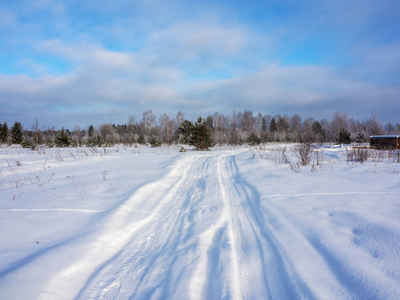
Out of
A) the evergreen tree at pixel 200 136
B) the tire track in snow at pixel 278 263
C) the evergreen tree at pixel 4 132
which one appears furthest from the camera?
the evergreen tree at pixel 4 132

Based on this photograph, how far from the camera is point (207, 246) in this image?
278cm

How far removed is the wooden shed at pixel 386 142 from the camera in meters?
22.7

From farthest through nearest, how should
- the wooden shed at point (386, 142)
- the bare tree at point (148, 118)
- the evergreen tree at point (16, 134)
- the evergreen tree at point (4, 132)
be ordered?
the bare tree at point (148, 118), the evergreen tree at point (16, 134), the evergreen tree at point (4, 132), the wooden shed at point (386, 142)

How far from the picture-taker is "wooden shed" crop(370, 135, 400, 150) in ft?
74.3

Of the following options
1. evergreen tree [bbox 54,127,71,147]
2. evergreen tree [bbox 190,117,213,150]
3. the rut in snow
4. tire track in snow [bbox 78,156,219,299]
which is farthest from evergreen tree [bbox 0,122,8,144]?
tire track in snow [bbox 78,156,219,299]

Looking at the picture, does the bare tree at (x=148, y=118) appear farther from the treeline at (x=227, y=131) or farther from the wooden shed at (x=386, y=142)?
the wooden shed at (x=386, y=142)

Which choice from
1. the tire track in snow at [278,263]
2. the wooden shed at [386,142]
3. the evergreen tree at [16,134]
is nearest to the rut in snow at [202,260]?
the tire track in snow at [278,263]

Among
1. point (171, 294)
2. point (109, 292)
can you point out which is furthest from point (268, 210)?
point (109, 292)

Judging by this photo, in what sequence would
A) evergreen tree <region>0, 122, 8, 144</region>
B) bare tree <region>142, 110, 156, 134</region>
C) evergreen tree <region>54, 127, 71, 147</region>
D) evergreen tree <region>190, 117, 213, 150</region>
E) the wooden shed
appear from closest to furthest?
the wooden shed < evergreen tree <region>190, 117, 213, 150</region> < evergreen tree <region>54, 127, 71, 147</region> < evergreen tree <region>0, 122, 8, 144</region> < bare tree <region>142, 110, 156, 134</region>

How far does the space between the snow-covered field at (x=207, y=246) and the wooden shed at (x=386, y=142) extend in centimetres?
2556

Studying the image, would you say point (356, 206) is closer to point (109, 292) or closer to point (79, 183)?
point (109, 292)

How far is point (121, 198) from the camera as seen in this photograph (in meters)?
4.77

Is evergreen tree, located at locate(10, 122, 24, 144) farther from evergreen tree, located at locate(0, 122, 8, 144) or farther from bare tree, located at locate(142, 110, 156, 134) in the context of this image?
bare tree, located at locate(142, 110, 156, 134)

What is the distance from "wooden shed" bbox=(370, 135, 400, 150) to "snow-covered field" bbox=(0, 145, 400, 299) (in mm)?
25562
